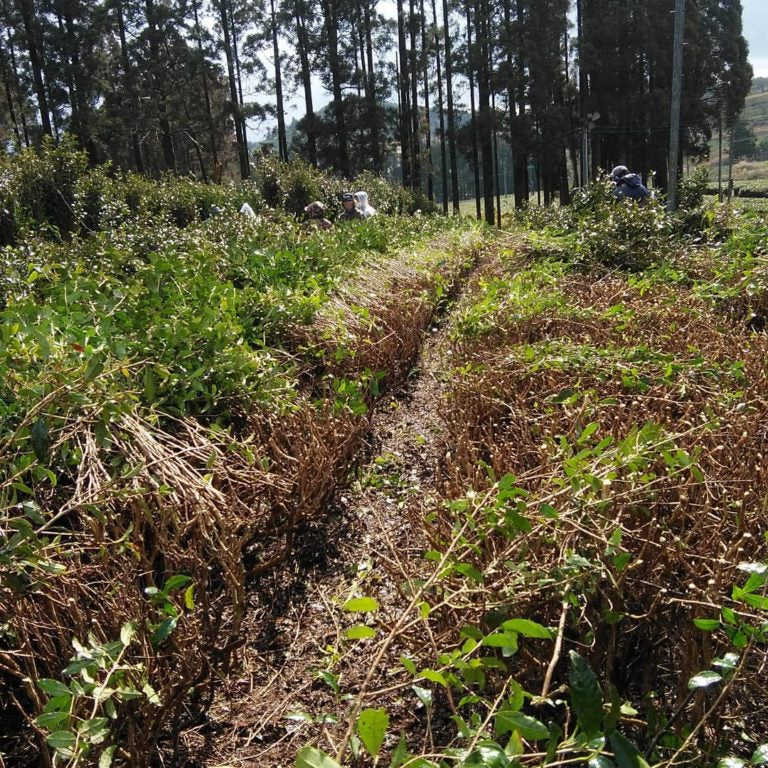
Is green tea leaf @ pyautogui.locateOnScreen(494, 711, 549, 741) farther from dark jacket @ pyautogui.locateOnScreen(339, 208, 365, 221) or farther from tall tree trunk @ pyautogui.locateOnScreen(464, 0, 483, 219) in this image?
tall tree trunk @ pyautogui.locateOnScreen(464, 0, 483, 219)

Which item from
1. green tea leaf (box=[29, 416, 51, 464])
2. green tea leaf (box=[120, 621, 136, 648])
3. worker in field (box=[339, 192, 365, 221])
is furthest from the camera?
worker in field (box=[339, 192, 365, 221])

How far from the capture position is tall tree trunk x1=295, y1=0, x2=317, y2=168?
2717 centimetres

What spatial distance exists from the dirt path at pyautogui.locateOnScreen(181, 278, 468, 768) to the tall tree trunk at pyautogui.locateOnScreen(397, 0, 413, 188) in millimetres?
26800

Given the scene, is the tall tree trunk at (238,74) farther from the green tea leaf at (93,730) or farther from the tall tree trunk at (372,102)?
the green tea leaf at (93,730)

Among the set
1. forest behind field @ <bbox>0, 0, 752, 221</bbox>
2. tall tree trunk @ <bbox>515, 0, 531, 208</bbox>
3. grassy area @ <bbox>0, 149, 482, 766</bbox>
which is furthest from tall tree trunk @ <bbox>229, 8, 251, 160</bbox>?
grassy area @ <bbox>0, 149, 482, 766</bbox>

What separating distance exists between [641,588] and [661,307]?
9.00 ft

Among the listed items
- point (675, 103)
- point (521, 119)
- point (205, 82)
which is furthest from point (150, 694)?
point (205, 82)

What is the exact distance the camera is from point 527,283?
15.7ft

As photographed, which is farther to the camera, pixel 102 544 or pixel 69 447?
pixel 69 447

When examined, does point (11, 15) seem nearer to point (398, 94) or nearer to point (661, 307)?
Result: point (398, 94)

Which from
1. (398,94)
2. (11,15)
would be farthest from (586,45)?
(11,15)

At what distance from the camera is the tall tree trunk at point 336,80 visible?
87.7 ft

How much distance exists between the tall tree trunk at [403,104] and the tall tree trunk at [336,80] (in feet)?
9.95

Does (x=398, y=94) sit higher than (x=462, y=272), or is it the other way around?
(x=398, y=94)
